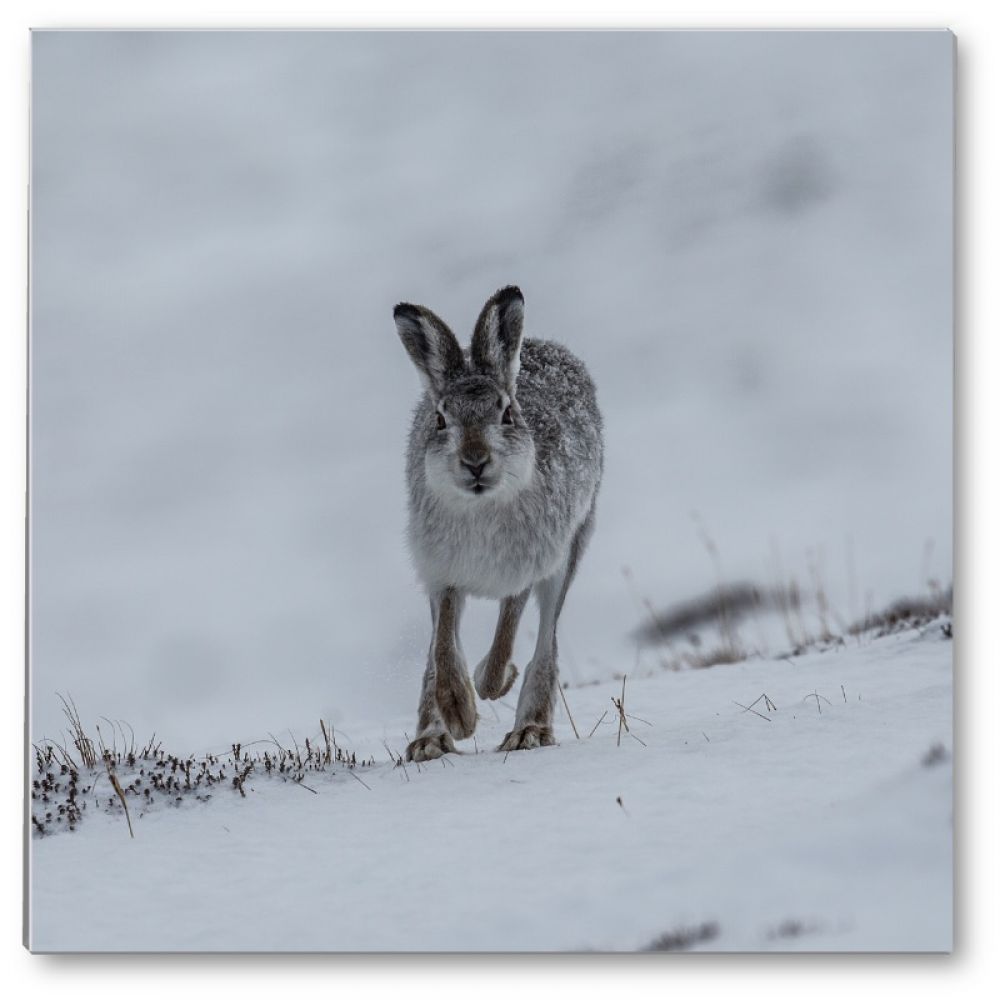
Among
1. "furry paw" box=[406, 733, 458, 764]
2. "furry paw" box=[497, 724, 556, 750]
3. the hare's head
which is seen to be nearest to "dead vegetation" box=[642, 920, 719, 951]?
"furry paw" box=[497, 724, 556, 750]

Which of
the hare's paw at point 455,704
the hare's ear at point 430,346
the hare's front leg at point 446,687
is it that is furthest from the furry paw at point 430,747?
the hare's ear at point 430,346

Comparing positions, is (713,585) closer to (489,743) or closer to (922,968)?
(489,743)

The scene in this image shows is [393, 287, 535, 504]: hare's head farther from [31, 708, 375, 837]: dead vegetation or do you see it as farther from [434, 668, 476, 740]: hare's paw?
[31, 708, 375, 837]: dead vegetation

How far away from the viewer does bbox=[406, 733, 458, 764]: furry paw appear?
555 cm

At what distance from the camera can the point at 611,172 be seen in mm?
5609

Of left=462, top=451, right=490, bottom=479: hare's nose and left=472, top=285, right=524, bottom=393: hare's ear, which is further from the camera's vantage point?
left=472, top=285, right=524, bottom=393: hare's ear

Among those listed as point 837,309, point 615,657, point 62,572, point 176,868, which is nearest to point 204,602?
point 62,572

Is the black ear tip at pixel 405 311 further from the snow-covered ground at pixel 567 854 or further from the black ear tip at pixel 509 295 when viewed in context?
the snow-covered ground at pixel 567 854

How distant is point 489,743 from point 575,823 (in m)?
1.54

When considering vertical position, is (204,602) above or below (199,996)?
above

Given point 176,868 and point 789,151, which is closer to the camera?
point 176,868

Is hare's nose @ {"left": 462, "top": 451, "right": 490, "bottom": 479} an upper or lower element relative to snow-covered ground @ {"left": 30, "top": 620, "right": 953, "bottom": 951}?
upper

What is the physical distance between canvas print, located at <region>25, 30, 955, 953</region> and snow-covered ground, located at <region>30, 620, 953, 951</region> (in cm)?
6

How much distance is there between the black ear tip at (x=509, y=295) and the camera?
5.42m
